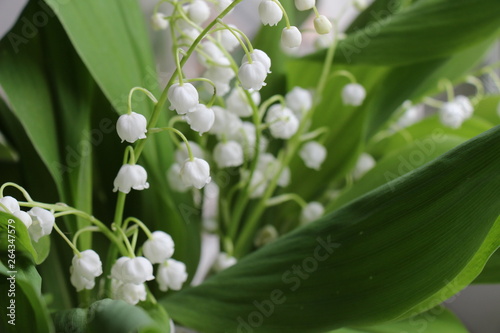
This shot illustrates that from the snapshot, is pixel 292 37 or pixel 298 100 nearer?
pixel 292 37

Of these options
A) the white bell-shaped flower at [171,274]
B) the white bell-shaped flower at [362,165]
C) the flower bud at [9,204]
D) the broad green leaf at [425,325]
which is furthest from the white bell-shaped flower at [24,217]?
the white bell-shaped flower at [362,165]

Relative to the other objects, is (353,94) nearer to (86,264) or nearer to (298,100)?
(298,100)

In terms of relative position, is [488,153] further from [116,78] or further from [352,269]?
[116,78]

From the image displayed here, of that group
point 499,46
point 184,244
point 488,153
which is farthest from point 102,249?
point 499,46

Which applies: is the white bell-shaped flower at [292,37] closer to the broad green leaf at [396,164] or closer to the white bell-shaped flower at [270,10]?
the white bell-shaped flower at [270,10]

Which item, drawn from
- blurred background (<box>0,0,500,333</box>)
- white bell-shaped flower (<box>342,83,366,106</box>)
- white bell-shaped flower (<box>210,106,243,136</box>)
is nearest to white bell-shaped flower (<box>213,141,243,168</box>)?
white bell-shaped flower (<box>210,106,243,136</box>)

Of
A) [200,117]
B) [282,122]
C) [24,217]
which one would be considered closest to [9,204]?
[24,217]
